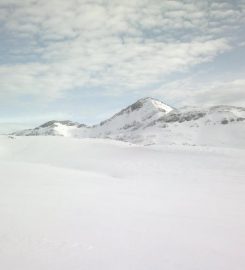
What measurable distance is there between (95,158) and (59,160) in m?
2.71

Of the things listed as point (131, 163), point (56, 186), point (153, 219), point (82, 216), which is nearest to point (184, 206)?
point (153, 219)

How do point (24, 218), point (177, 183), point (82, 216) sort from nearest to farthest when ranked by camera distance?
point (24, 218)
point (82, 216)
point (177, 183)

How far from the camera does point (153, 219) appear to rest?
9055 millimetres

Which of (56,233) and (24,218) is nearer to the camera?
(56,233)

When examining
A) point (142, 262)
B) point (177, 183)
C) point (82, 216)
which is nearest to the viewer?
point (142, 262)

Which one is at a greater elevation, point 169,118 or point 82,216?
point 169,118

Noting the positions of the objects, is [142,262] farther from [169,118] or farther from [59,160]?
[169,118]

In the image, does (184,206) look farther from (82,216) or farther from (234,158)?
(234,158)

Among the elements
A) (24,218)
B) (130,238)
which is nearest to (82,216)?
(24,218)

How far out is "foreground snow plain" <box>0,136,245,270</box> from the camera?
240 inches

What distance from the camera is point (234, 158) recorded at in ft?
85.4

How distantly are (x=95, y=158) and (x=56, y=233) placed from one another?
19564 mm

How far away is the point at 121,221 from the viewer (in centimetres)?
878

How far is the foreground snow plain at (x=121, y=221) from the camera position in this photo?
6098 millimetres
